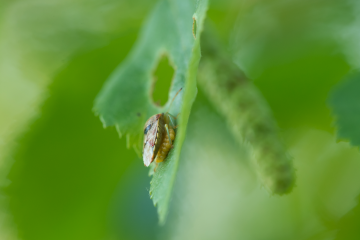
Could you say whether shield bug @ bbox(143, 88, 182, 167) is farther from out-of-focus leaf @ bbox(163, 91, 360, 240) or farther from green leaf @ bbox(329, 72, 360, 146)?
green leaf @ bbox(329, 72, 360, 146)

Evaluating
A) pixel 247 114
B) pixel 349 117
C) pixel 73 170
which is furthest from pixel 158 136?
pixel 73 170

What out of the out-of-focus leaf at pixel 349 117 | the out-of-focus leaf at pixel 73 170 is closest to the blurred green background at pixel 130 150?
the out-of-focus leaf at pixel 73 170

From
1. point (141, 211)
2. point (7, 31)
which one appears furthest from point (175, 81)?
point (7, 31)

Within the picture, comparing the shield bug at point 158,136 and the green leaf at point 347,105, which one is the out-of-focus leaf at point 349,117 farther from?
the shield bug at point 158,136

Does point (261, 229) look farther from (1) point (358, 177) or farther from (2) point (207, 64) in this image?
(2) point (207, 64)

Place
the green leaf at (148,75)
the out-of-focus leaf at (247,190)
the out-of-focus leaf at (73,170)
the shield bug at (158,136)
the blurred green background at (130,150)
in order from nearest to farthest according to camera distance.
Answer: the shield bug at (158,136)
the green leaf at (148,75)
the out-of-focus leaf at (247,190)
the blurred green background at (130,150)
the out-of-focus leaf at (73,170)
